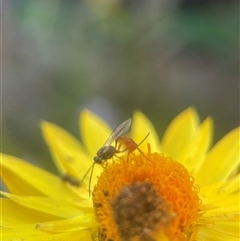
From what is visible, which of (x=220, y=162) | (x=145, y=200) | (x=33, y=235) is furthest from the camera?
(x=220, y=162)

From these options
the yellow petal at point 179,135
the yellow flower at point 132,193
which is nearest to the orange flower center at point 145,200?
the yellow flower at point 132,193

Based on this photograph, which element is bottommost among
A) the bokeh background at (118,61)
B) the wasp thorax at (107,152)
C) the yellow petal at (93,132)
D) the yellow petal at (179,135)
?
the wasp thorax at (107,152)

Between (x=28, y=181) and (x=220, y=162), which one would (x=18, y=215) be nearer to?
(x=28, y=181)

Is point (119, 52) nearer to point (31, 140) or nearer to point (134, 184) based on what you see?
point (31, 140)

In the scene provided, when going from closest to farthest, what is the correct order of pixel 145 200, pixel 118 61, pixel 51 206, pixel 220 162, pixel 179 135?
pixel 145 200 → pixel 51 206 → pixel 220 162 → pixel 179 135 → pixel 118 61

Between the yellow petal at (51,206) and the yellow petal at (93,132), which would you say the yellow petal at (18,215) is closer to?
the yellow petal at (51,206)

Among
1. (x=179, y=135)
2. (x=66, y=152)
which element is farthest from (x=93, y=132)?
(x=179, y=135)
